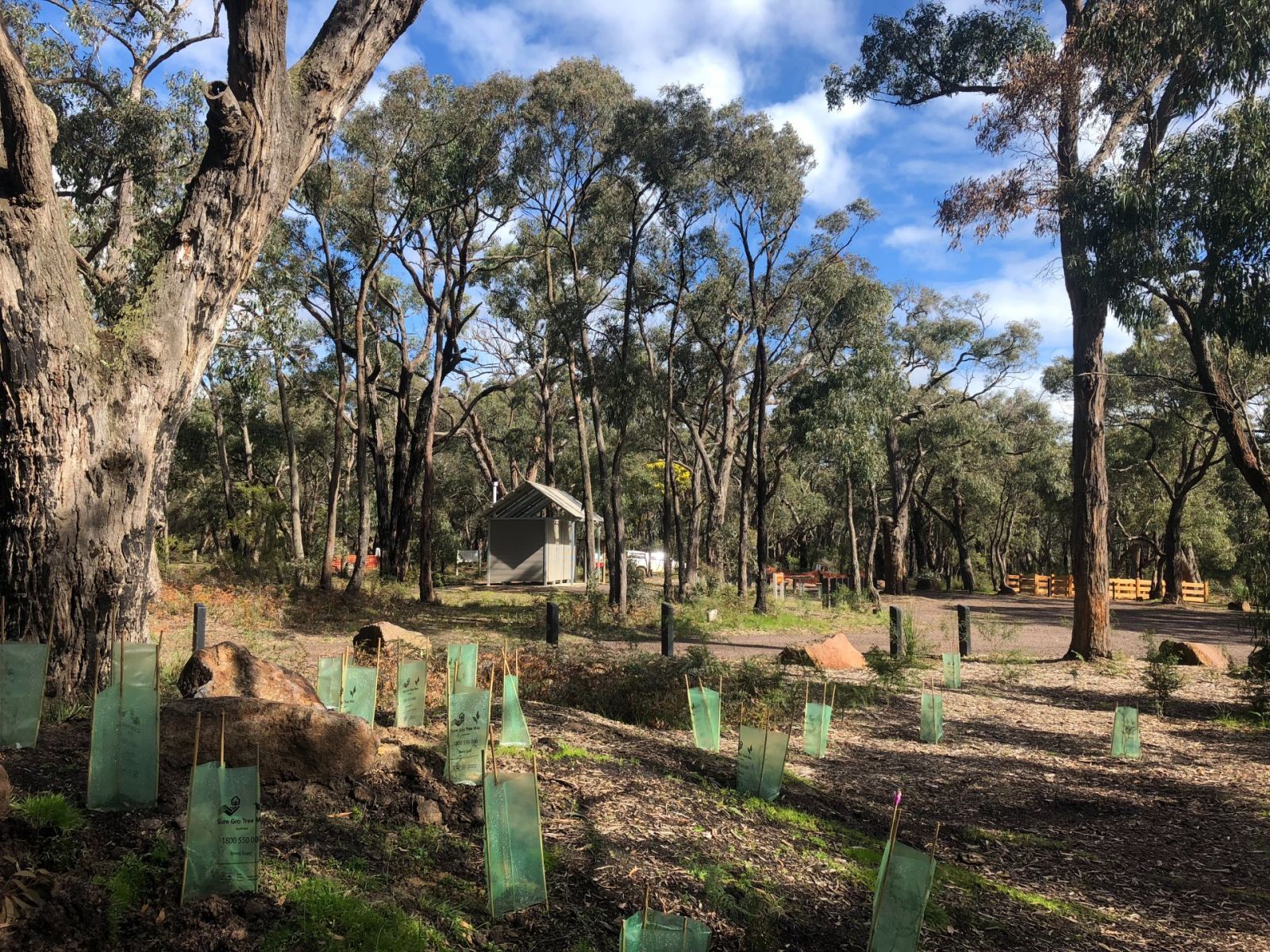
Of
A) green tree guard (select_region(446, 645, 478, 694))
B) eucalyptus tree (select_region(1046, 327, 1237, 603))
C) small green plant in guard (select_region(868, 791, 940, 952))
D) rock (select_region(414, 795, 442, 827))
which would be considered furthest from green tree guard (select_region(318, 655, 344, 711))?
eucalyptus tree (select_region(1046, 327, 1237, 603))

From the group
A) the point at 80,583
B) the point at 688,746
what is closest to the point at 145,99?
the point at 80,583

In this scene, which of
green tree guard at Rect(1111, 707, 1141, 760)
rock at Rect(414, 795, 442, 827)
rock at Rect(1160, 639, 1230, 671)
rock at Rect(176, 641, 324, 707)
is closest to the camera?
rock at Rect(414, 795, 442, 827)

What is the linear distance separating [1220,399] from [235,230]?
37.3 ft

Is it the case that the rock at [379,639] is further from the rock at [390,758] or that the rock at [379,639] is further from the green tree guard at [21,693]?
the green tree guard at [21,693]

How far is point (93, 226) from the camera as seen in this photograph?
623 inches

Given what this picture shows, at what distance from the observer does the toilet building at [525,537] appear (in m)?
29.3

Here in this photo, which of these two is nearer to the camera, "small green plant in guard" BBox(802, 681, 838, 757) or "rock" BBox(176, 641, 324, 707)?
"rock" BBox(176, 641, 324, 707)

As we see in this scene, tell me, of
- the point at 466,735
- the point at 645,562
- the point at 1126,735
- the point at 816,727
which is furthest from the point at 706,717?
the point at 645,562

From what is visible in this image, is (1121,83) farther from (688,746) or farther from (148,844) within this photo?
(148,844)

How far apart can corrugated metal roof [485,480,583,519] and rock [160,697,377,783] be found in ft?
81.4

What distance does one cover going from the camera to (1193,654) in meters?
12.1

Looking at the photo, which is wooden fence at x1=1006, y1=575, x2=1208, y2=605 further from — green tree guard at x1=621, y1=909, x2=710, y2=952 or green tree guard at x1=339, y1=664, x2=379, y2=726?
green tree guard at x1=621, y1=909, x2=710, y2=952

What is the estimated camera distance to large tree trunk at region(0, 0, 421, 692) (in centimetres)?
527

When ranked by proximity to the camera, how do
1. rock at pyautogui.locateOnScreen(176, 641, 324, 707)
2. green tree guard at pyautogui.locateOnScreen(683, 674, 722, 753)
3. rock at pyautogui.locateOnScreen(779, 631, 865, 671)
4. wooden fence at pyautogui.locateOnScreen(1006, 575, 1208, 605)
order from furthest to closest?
wooden fence at pyautogui.locateOnScreen(1006, 575, 1208, 605)
rock at pyautogui.locateOnScreen(779, 631, 865, 671)
green tree guard at pyautogui.locateOnScreen(683, 674, 722, 753)
rock at pyautogui.locateOnScreen(176, 641, 324, 707)
